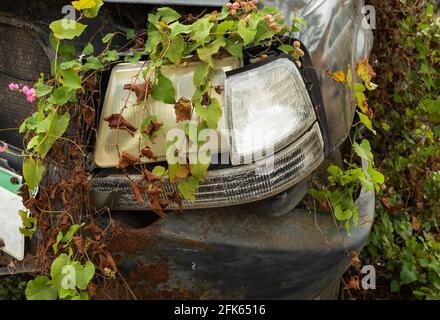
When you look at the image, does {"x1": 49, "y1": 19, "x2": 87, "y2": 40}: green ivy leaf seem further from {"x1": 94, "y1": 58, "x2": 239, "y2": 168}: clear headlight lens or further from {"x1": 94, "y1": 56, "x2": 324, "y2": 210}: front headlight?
{"x1": 94, "y1": 56, "x2": 324, "y2": 210}: front headlight

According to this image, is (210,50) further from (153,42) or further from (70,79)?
(70,79)

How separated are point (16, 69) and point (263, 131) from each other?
0.90 meters

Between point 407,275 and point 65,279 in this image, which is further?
point 407,275

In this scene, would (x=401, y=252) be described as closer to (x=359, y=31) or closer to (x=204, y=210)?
(x=359, y=31)

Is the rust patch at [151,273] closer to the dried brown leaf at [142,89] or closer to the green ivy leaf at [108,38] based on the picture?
the dried brown leaf at [142,89]

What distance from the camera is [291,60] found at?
6.15 ft

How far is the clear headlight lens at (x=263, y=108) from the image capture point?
6.06ft

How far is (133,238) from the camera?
6.61 ft

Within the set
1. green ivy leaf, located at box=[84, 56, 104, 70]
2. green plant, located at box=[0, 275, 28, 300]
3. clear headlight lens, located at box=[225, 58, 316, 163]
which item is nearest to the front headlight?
clear headlight lens, located at box=[225, 58, 316, 163]

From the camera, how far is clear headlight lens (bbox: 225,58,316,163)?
6.06 feet

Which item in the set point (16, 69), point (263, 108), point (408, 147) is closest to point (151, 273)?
point (263, 108)

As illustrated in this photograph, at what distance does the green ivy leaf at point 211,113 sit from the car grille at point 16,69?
0.65m

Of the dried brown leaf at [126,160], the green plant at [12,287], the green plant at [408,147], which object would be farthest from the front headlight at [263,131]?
the green plant at [12,287]

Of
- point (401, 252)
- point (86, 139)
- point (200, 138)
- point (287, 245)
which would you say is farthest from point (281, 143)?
point (401, 252)
